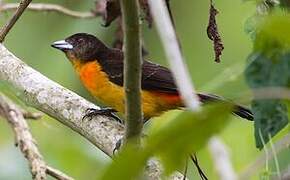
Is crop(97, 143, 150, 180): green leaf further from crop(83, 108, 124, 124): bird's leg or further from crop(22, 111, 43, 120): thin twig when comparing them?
crop(22, 111, 43, 120): thin twig

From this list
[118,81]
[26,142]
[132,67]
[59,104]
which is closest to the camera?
[132,67]

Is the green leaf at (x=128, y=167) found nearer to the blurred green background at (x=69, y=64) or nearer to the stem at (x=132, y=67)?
the stem at (x=132, y=67)

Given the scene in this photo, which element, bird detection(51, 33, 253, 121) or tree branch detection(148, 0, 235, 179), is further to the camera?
bird detection(51, 33, 253, 121)

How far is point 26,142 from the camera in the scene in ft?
10.6

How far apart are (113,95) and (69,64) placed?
1471 millimetres

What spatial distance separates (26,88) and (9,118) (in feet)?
1.60

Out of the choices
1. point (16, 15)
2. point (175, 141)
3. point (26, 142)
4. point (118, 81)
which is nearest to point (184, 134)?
point (175, 141)

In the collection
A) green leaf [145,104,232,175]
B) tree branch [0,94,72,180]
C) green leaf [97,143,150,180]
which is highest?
green leaf [145,104,232,175]

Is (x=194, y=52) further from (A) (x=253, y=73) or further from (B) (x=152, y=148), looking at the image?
(B) (x=152, y=148)

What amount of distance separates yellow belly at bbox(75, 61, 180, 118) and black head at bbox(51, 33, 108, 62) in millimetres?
158

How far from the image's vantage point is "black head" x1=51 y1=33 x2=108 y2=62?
4.00 m

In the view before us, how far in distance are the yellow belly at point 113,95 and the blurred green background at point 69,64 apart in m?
0.25

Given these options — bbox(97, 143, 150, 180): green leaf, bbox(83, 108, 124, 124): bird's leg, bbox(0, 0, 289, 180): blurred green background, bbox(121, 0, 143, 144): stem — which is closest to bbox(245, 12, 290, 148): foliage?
bbox(121, 0, 143, 144): stem

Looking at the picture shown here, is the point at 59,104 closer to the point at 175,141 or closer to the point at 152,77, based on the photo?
the point at 152,77
